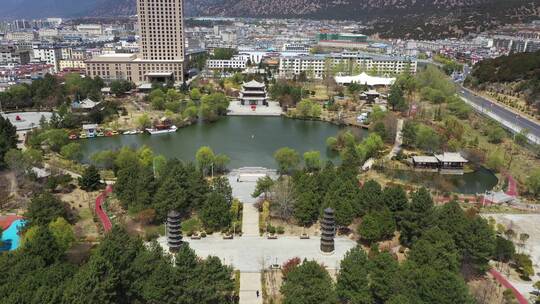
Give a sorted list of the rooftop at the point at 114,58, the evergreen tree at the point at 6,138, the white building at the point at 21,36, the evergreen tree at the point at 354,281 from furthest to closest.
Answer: the white building at the point at 21,36 < the rooftop at the point at 114,58 < the evergreen tree at the point at 6,138 < the evergreen tree at the point at 354,281

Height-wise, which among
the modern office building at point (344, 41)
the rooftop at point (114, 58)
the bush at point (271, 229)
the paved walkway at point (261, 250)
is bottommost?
the paved walkway at point (261, 250)

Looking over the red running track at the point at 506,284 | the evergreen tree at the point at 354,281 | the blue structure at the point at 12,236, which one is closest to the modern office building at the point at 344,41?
the red running track at the point at 506,284

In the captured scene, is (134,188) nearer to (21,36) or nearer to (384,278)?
(384,278)

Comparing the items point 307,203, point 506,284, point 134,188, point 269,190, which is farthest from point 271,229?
point 506,284

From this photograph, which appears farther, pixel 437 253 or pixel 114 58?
pixel 114 58

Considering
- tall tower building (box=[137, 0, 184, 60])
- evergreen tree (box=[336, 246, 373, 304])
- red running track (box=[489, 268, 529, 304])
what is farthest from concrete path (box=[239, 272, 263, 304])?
tall tower building (box=[137, 0, 184, 60])

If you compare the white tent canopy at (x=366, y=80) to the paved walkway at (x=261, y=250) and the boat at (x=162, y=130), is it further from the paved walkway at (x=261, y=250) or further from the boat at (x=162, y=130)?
the paved walkway at (x=261, y=250)

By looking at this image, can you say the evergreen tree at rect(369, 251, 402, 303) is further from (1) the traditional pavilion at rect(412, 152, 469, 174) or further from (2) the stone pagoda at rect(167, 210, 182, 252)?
(1) the traditional pavilion at rect(412, 152, 469, 174)
